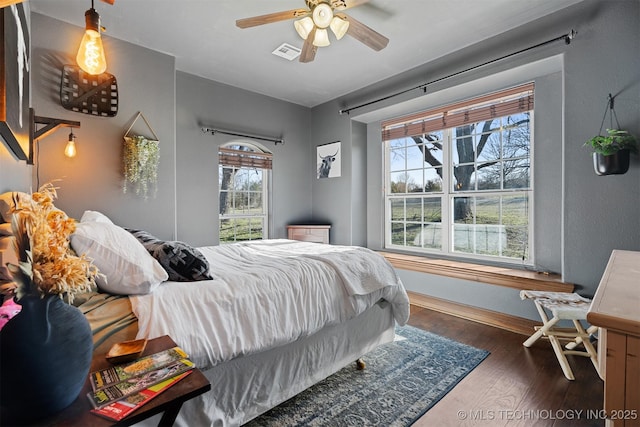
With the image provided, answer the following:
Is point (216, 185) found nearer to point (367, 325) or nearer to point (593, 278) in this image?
point (367, 325)

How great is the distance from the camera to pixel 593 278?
96.1 inches

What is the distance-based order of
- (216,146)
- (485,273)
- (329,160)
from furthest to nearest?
1. (329,160)
2. (216,146)
3. (485,273)

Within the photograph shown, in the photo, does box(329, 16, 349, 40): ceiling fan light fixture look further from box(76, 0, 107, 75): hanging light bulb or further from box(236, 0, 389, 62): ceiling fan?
box(76, 0, 107, 75): hanging light bulb

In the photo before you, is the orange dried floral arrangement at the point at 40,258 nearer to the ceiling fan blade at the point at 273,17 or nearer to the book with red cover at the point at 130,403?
the book with red cover at the point at 130,403

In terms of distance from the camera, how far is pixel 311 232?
177 inches

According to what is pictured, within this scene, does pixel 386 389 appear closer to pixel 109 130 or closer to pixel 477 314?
pixel 477 314

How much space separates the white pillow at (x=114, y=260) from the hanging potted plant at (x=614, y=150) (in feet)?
9.93

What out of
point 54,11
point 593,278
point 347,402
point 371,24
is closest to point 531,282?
point 593,278

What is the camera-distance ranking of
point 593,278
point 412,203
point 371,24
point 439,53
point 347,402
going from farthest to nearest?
1. point 412,203
2. point 439,53
3. point 371,24
4. point 593,278
5. point 347,402

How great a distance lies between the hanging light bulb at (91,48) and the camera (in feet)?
4.29

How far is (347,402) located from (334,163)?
3373mm

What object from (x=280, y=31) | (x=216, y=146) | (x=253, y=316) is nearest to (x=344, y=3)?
(x=280, y=31)

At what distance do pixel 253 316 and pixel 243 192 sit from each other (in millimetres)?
2994

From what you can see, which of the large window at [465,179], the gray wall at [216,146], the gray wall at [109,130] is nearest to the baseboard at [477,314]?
the large window at [465,179]
